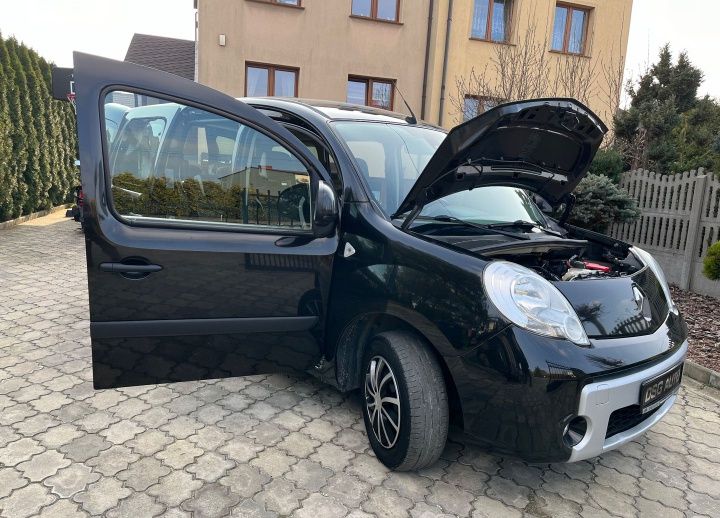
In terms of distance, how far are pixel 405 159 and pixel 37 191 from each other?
1066cm

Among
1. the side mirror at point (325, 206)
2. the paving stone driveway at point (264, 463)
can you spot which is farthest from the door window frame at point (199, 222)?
the paving stone driveway at point (264, 463)

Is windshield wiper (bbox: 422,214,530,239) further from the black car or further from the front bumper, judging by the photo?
the front bumper

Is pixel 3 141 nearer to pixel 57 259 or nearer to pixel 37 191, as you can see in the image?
pixel 37 191

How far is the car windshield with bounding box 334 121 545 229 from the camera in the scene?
9.39 feet

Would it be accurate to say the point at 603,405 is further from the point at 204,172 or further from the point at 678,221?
the point at 678,221

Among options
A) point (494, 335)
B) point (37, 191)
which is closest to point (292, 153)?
point (494, 335)

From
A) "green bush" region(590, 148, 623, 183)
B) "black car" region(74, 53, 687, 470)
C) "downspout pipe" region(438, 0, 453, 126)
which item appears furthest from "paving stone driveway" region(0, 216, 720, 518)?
"downspout pipe" region(438, 0, 453, 126)

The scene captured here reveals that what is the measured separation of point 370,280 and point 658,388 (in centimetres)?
140

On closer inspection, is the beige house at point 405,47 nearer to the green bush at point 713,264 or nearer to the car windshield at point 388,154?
the green bush at point 713,264

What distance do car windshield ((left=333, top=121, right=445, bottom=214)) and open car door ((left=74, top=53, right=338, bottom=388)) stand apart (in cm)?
31

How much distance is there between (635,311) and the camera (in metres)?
2.41

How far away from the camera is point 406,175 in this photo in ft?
9.81

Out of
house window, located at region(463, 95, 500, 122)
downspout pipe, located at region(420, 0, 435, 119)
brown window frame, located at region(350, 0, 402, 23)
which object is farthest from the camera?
downspout pipe, located at region(420, 0, 435, 119)

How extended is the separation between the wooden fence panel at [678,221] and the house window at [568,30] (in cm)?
779
